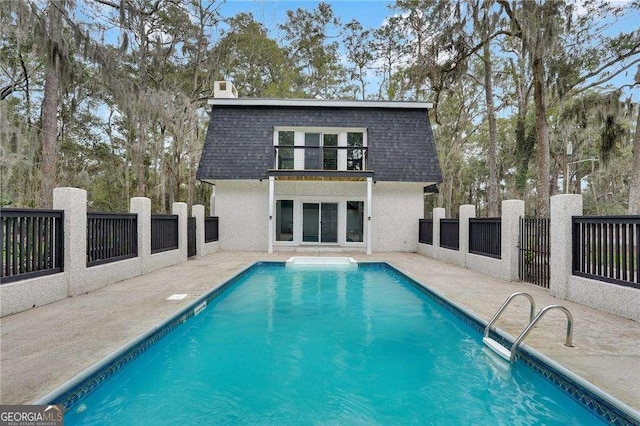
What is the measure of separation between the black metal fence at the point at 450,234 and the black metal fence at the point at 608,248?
4.30 m

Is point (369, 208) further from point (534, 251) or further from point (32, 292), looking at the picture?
point (32, 292)

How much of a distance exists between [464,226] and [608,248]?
4326 mm

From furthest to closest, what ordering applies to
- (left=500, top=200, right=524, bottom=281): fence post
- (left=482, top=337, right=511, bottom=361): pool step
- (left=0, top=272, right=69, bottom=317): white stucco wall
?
(left=500, top=200, right=524, bottom=281): fence post → (left=0, top=272, right=69, bottom=317): white stucco wall → (left=482, top=337, right=511, bottom=361): pool step

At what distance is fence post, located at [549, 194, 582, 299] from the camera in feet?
18.6

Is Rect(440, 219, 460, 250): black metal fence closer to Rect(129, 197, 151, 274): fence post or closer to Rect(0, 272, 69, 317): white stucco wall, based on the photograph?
Rect(129, 197, 151, 274): fence post

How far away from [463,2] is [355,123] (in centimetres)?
543

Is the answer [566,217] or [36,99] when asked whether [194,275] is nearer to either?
[566,217]

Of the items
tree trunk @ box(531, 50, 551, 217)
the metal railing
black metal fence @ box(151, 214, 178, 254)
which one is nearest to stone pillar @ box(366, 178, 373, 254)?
the metal railing

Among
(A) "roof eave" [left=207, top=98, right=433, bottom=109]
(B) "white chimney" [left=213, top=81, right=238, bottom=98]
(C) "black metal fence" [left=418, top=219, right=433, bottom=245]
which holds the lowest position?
(C) "black metal fence" [left=418, top=219, right=433, bottom=245]

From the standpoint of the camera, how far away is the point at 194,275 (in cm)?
770

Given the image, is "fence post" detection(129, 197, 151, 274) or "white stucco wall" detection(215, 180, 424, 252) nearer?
"fence post" detection(129, 197, 151, 274)

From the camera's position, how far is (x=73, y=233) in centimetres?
558

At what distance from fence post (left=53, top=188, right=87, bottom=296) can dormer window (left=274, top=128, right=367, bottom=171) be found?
27.6 feet

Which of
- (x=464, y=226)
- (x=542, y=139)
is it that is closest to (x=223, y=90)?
(x=464, y=226)
